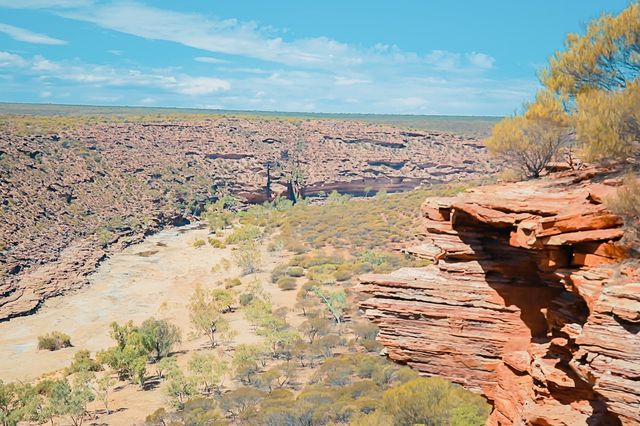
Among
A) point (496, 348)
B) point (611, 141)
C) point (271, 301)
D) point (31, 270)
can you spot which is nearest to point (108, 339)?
point (271, 301)

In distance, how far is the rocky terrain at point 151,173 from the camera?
54750mm

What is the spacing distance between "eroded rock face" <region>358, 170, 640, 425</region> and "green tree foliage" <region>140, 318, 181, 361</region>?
78.2 feet

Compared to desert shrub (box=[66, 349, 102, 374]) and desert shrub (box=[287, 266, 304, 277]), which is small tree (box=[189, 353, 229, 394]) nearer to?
desert shrub (box=[66, 349, 102, 374])

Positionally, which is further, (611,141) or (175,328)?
(175,328)

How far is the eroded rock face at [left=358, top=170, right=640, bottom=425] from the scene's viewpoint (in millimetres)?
6992

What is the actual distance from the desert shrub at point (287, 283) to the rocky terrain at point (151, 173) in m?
19.0

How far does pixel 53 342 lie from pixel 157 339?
8.05m

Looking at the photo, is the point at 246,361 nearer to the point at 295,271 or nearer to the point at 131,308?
the point at 131,308

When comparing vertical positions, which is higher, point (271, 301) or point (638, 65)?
point (638, 65)

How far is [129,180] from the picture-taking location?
82.8 m

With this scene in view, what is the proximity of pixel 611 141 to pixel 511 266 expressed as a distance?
2959 millimetres

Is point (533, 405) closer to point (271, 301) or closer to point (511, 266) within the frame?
point (511, 266)

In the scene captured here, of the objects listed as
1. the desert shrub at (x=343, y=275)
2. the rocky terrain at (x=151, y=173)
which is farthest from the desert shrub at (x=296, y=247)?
the rocky terrain at (x=151, y=173)

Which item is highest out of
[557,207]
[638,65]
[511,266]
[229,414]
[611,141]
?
[638,65]
